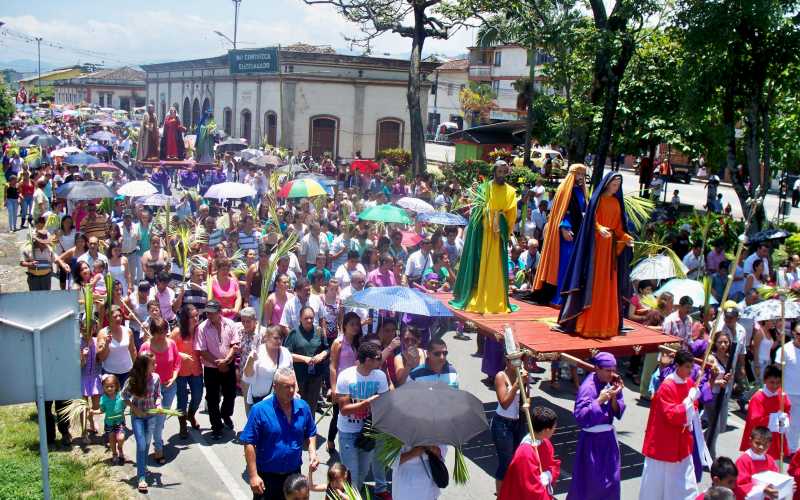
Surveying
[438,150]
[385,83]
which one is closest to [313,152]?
[385,83]

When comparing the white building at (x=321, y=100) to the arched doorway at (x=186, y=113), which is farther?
the arched doorway at (x=186, y=113)

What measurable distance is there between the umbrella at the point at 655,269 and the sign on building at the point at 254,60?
28075mm

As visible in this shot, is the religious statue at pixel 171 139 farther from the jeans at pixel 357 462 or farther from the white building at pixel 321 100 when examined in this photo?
the jeans at pixel 357 462

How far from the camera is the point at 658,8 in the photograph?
1680 centimetres

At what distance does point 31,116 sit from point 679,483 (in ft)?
181

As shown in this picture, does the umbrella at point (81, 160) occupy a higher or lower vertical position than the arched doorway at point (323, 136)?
lower

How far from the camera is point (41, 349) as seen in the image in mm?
5406

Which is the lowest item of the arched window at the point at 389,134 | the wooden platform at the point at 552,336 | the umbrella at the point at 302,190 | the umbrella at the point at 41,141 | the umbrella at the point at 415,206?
the wooden platform at the point at 552,336

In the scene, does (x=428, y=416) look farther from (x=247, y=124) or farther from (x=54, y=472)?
(x=247, y=124)

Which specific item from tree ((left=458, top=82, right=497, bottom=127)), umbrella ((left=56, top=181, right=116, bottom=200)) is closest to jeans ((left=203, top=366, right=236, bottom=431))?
umbrella ((left=56, top=181, right=116, bottom=200))

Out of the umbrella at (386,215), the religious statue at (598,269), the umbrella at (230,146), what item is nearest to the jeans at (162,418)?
the religious statue at (598,269)

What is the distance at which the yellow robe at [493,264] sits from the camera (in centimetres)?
889

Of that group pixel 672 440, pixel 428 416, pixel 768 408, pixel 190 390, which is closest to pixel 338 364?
pixel 190 390

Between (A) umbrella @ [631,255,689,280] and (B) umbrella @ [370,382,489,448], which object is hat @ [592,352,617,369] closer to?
(B) umbrella @ [370,382,489,448]
